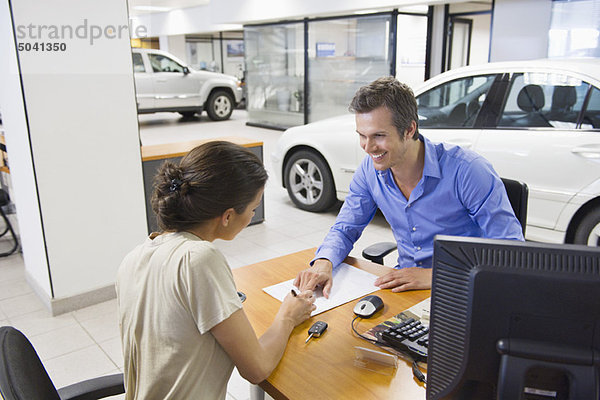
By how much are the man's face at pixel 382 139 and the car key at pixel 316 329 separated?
63cm

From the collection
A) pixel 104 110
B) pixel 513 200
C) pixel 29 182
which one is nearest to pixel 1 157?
pixel 29 182

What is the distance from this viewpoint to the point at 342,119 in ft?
14.6

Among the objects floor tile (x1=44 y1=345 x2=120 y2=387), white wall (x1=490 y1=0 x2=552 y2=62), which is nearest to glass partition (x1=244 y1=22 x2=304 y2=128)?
white wall (x1=490 y1=0 x2=552 y2=62)

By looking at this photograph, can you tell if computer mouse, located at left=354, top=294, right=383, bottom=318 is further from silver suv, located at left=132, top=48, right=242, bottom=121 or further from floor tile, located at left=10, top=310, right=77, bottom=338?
silver suv, located at left=132, top=48, right=242, bottom=121

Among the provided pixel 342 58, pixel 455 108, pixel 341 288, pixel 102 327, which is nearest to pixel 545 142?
pixel 455 108

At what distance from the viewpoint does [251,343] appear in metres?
A: 1.10

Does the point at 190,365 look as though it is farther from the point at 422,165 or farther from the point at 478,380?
the point at 422,165

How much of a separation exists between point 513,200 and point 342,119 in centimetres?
277

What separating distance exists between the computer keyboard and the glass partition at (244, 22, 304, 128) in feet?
26.8

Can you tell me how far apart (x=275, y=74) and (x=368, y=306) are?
8748 millimetres

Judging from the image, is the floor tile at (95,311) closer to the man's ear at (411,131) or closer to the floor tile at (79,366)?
the floor tile at (79,366)

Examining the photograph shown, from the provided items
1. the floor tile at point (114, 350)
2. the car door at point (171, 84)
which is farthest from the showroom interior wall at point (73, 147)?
the car door at point (171, 84)

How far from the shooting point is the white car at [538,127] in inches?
121

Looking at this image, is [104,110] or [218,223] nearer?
[218,223]
